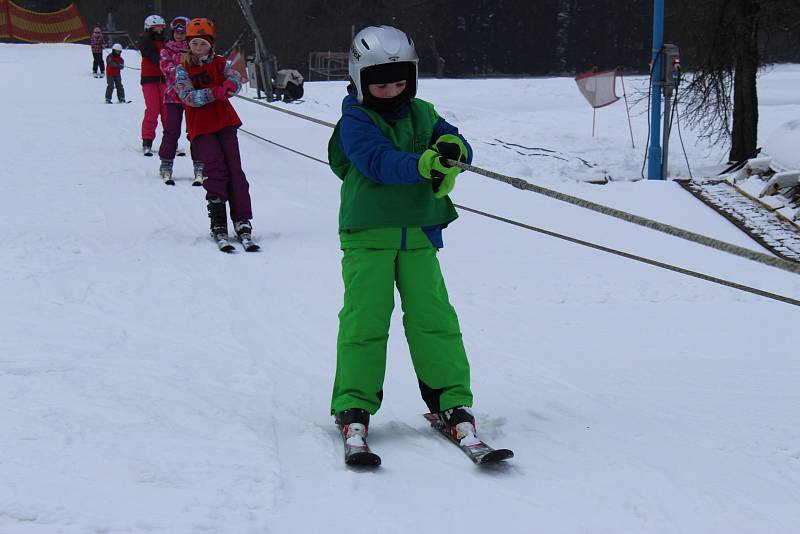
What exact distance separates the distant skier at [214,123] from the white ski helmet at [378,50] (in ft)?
13.4

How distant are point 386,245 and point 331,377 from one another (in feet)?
4.06

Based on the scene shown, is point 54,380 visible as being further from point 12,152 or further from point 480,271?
point 12,152

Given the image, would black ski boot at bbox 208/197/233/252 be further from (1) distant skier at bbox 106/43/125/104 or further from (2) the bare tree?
(1) distant skier at bbox 106/43/125/104

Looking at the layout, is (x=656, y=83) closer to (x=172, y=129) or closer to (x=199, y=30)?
(x=172, y=129)

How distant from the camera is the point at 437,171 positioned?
11.5 feet

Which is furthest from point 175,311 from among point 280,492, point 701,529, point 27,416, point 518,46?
point 518,46

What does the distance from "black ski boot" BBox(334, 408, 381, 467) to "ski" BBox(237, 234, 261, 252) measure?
13.4 ft

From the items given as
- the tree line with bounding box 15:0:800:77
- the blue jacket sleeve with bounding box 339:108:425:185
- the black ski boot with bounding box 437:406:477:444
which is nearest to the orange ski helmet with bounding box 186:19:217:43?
the blue jacket sleeve with bounding box 339:108:425:185

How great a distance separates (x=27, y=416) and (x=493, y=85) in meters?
26.4

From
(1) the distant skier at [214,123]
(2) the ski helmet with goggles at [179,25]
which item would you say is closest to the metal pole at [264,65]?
(2) the ski helmet with goggles at [179,25]

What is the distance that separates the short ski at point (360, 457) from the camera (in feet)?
11.6

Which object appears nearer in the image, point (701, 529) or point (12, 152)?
point (701, 529)

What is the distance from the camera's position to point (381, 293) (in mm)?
3818

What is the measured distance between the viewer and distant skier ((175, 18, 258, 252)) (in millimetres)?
7742
